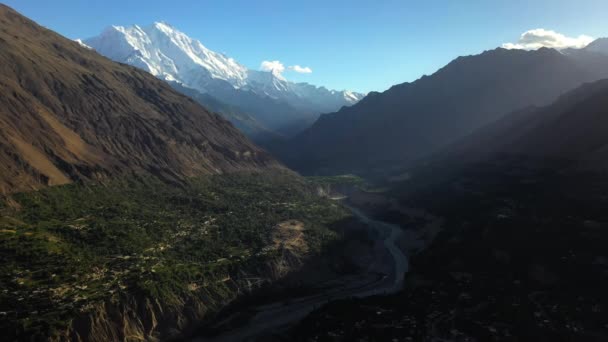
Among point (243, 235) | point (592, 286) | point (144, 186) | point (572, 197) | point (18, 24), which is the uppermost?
point (18, 24)

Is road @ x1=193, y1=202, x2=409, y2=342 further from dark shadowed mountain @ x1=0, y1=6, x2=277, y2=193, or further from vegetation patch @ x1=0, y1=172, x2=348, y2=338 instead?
dark shadowed mountain @ x1=0, y1=6, x2=277, y2=193

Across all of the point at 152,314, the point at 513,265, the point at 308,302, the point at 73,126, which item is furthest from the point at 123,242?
the point at 513,265

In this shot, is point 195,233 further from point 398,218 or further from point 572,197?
point 572,197

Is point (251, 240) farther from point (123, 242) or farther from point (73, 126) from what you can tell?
point (73, 126)

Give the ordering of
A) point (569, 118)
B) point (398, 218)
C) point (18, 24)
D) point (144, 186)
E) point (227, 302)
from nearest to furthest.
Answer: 1. point (227, 302)
2. point (144, 186)
3. point (398, 218)
4. point (569, 118)
5. point (18, 24)

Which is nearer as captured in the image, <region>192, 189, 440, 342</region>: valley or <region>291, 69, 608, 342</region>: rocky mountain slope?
<region>291, 69, 608, 342</region>: rocky mountain slope

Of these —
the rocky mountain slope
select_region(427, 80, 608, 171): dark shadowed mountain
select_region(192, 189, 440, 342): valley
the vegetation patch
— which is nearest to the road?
select_region(192, 189, 440, 342): valley

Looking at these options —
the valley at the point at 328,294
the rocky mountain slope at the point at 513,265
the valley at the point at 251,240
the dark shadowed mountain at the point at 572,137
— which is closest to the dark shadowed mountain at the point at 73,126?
the valley at the point at 251,240

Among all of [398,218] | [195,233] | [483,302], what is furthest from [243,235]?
[398,218]
